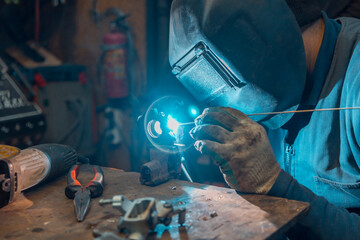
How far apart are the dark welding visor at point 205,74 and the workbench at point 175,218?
1.47 ft

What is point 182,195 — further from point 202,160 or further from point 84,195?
point 202,160

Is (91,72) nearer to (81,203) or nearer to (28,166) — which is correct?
(28,166)

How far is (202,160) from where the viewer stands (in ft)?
12.0

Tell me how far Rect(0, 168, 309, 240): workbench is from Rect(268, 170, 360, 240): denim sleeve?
145mm

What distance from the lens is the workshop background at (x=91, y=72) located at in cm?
324

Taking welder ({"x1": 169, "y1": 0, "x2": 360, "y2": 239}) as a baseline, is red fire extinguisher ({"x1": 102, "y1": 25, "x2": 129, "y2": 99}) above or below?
above

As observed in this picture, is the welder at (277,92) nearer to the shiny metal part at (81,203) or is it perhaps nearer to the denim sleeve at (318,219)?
the denim sleeve at (318,219)

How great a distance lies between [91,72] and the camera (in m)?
4.10

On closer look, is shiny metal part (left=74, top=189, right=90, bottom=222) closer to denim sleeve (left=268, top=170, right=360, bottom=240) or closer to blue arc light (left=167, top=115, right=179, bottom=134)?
blue arc light (left=167, top=115, right=179, bottom=134)

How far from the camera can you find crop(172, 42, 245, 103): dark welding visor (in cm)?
143

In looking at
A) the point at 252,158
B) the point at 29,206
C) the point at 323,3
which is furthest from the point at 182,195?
the point at 323,3

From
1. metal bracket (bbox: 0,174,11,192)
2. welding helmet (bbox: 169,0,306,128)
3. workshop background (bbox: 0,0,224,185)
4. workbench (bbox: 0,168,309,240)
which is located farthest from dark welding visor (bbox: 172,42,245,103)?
workshop background (bbox: 0,0,224,185)

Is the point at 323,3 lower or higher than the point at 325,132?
higher

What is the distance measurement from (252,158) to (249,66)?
0.39 meters
